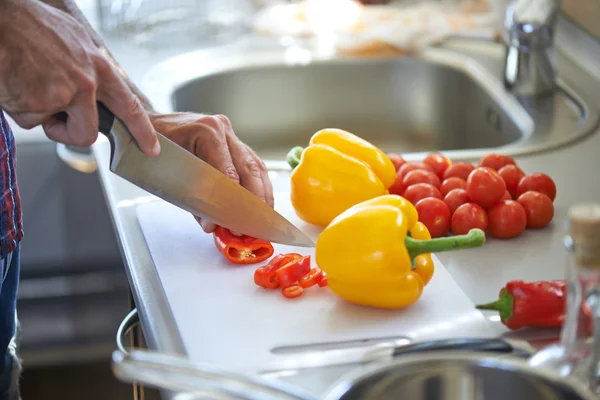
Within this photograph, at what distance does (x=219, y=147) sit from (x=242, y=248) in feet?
0.51

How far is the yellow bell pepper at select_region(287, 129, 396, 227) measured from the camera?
1.19 metres

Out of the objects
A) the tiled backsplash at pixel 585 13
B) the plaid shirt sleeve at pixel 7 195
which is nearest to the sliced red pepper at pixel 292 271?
the plaid shirt sleeve at pixel 7 195

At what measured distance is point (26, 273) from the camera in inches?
72.5

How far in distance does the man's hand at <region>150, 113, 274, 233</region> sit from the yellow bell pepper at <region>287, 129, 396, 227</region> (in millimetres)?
48

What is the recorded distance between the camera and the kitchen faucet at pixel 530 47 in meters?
1.63

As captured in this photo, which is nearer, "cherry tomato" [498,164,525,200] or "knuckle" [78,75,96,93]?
"knuckle" [78,75,96,93]

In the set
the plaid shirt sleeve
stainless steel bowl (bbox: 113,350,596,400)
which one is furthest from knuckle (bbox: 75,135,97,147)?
stainless steel bowl (bbox: 113,350,596,400)

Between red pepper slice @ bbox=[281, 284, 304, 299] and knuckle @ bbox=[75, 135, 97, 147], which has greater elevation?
knuckle @ bbox=[75, 135, 97, 147]

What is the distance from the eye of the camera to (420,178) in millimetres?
1253

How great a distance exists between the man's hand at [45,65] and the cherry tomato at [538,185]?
56 cm

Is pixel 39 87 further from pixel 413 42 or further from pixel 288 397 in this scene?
pixel 413 42

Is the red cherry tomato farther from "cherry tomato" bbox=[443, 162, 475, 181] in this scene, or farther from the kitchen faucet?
the kitchen faucet

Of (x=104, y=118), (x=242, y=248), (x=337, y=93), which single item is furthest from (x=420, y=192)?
(x=337, y=93)

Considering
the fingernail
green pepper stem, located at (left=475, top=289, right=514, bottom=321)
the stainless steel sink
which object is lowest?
the stainless steel sink
